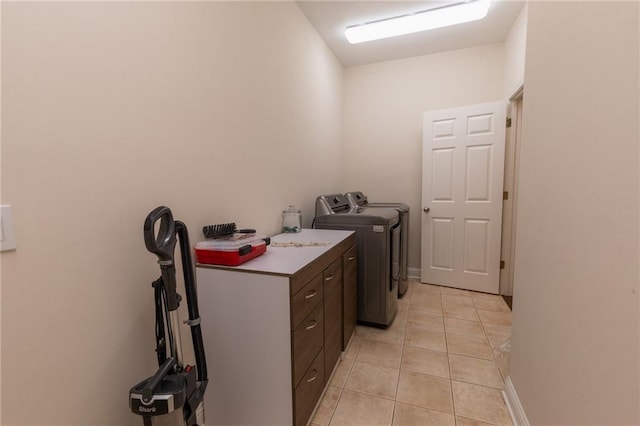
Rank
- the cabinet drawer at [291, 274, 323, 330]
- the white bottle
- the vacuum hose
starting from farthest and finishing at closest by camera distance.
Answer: the white bottle < the cabinet drawer at [291, 274, 323, 330] < the vacuum hose

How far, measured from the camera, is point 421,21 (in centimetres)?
260

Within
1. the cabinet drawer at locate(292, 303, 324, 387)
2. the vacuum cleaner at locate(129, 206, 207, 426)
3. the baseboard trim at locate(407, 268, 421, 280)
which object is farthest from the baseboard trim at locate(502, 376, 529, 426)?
the baseboard trim at locate(407, 268, 421, 280)

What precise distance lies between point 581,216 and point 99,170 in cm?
167

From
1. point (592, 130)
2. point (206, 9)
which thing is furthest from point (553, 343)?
point (206, 9)

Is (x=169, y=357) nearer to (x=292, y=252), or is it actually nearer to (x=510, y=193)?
(x=292, y=252)

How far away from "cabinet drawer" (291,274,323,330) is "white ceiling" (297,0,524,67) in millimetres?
2398

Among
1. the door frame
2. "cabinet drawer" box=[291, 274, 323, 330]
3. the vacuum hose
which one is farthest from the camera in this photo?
the door frame

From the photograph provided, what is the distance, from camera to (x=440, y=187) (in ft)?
10.5

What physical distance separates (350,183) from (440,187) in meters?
1.15

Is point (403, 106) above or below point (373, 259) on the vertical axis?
A: above

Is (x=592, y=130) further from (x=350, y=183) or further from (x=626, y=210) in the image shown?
(x=350, y=183)

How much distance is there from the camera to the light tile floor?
149cm

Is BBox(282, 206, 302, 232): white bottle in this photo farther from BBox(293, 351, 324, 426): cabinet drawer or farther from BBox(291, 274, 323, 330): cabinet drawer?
BBox(293, 351, 324, 426): cabinet drawer

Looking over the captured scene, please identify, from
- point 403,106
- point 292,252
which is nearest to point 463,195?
point 403,106
